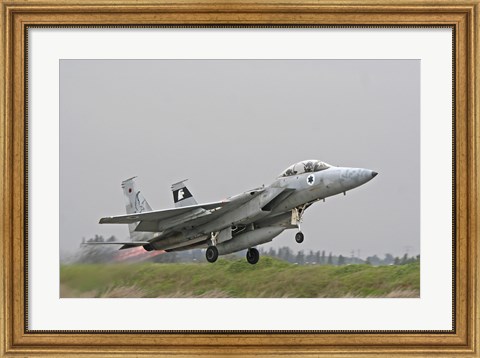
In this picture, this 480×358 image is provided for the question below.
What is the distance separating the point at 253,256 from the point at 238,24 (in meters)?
2.77

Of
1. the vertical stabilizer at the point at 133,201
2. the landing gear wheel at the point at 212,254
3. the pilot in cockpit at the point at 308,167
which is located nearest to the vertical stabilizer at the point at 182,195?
the vertical stabilizer at the point at 133,201

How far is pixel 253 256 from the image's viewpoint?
26.0 ft

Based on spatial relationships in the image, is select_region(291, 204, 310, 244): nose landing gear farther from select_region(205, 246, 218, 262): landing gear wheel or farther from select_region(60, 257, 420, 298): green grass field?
select_region(205, 246, 218, 262): landing gear wheel

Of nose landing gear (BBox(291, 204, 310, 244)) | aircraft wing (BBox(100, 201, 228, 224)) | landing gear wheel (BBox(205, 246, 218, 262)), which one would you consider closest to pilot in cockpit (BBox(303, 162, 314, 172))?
nose landing gear (BBox(291, 204, 310, 244))

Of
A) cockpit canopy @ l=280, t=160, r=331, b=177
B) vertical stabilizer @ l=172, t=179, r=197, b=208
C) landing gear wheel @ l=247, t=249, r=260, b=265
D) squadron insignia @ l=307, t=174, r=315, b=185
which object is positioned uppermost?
cockpit canopy @ l=280, t=160, r=331, b=177

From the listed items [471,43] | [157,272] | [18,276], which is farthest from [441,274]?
[18,276]

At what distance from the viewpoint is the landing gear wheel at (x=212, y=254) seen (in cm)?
790

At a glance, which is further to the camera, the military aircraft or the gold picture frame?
the military aircraft

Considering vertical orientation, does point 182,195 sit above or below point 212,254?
above

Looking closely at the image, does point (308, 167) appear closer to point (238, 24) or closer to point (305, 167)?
point (305, 167)

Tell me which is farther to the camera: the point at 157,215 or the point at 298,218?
the point at 157,215

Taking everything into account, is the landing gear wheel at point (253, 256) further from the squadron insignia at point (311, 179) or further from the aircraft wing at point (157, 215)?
the squadron insignia at point (311, 179)

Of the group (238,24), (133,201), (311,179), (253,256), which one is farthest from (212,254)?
(238,24)

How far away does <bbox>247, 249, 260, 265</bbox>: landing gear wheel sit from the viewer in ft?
25.5
